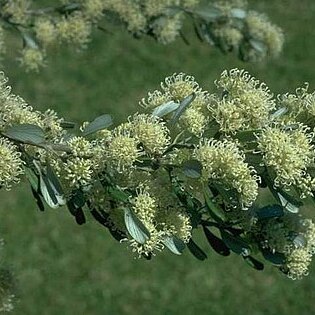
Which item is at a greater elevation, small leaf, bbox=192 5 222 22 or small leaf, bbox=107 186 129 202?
small leaf, bbox=107 186 129 202

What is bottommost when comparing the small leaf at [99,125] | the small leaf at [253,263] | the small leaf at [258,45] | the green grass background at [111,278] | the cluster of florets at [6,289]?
the green grass background at [111,278]

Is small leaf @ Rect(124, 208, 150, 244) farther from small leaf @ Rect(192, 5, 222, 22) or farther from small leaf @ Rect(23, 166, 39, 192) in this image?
small leaf @ Rect(192, 5, 222, 22)

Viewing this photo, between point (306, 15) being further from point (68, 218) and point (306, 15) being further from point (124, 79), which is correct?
point (68, 218)

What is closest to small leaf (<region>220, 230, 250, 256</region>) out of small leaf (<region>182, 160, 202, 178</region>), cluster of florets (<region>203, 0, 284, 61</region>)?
small leaf (<region>182, 160, 202, 178</region>)

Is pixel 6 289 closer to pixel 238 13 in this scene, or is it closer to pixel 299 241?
pixel 299 241

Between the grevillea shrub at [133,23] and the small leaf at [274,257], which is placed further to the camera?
the grevillea shrub at [133,23]

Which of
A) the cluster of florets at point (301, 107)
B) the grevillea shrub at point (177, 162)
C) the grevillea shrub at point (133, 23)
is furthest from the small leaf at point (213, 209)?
the grevillea shrub at point (133, 23)

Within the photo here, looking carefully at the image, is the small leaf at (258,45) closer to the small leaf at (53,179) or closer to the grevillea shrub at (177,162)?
the grevillea shrub at (177,162)
